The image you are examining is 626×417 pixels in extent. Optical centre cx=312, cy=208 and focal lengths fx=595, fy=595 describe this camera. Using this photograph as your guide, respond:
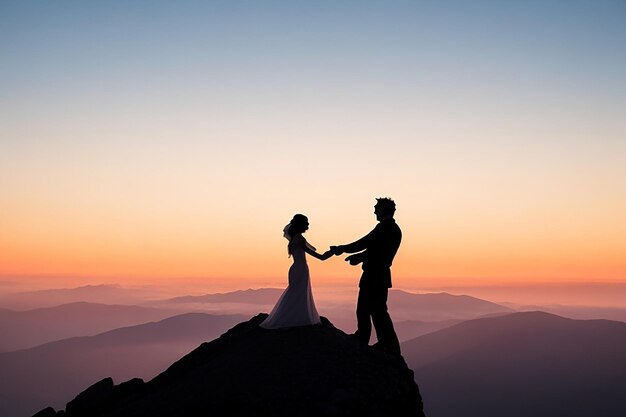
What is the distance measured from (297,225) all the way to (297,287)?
1.98 meters

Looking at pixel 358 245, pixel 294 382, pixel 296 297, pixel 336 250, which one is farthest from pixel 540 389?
pixel 294 382

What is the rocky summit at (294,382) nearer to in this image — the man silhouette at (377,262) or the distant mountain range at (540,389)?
the man silhouette at (377,262)

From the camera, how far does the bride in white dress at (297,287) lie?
18953 mm

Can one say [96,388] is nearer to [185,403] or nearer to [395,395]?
[185,403]

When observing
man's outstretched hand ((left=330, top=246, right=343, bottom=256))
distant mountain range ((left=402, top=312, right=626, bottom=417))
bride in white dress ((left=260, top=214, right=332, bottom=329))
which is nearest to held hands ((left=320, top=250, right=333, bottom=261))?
bride in white dress ((left=260, top=214, right=332, bottom=329))

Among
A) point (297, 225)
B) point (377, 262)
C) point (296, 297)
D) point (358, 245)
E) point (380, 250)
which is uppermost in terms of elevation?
point (297, 225)

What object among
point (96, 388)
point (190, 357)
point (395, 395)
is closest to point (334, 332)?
point (395, 395)

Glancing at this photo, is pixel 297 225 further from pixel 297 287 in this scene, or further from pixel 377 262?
pixel 377 262

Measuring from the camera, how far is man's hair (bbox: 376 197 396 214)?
18.4m

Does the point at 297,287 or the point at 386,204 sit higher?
the point at 386,204

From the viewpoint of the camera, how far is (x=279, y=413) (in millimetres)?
14570

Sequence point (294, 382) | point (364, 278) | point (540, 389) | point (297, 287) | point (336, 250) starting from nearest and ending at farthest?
point (294, 382)
point (364, 278)
point (297, 287)
point (336, 250)
point (540, 389)

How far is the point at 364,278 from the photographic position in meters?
18.5

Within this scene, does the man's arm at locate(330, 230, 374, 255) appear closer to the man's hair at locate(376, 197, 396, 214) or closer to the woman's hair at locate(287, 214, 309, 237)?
the man's hair at locate(376, 197, 396, 214)
